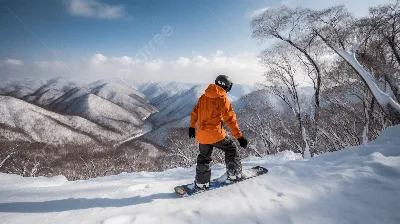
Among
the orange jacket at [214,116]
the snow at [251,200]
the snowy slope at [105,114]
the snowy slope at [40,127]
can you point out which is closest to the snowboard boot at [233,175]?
the snow at [251,200]

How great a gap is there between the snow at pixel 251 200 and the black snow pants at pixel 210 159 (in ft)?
0.90

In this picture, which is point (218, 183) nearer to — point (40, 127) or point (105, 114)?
point (40, 127)

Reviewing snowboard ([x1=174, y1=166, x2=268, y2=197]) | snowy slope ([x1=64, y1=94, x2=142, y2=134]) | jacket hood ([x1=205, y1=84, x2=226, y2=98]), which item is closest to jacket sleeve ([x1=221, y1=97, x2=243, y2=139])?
jacket hood ([x1=205, y1=84, x2=226, y2=98])

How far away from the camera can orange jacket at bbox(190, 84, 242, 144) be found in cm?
353

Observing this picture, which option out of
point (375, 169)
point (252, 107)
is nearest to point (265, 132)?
point (252, 107)

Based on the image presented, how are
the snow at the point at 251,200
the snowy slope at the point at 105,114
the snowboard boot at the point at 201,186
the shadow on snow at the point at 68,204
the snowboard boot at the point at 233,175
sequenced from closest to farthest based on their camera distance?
the snow at the point at 251,200 < the shadow on snow at the point at 68,204 < the snowboard boot at the point at 201,186 < the snowboard boot at the point at 233,175 < the snowy slope at the point at 105,114

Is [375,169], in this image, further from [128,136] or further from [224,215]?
[128,136]

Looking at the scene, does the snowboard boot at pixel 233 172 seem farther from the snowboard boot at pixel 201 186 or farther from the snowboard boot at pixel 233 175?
the snowboard boot at pixel 201 186

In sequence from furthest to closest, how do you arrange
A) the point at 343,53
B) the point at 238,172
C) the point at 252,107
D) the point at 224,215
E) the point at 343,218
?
the point at 252,107, the point at 343,53, the point at 238,172, the point at 224,215, the point at 343,218

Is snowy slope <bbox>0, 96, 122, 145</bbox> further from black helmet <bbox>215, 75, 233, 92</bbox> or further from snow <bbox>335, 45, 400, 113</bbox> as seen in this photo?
black helmet <bbox>215, 75, 233, 92</bbox>

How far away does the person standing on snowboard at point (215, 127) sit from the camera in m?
3.55

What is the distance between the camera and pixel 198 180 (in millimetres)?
3713

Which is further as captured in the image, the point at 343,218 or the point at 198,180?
the point at 198,180

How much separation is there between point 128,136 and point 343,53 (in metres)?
129
